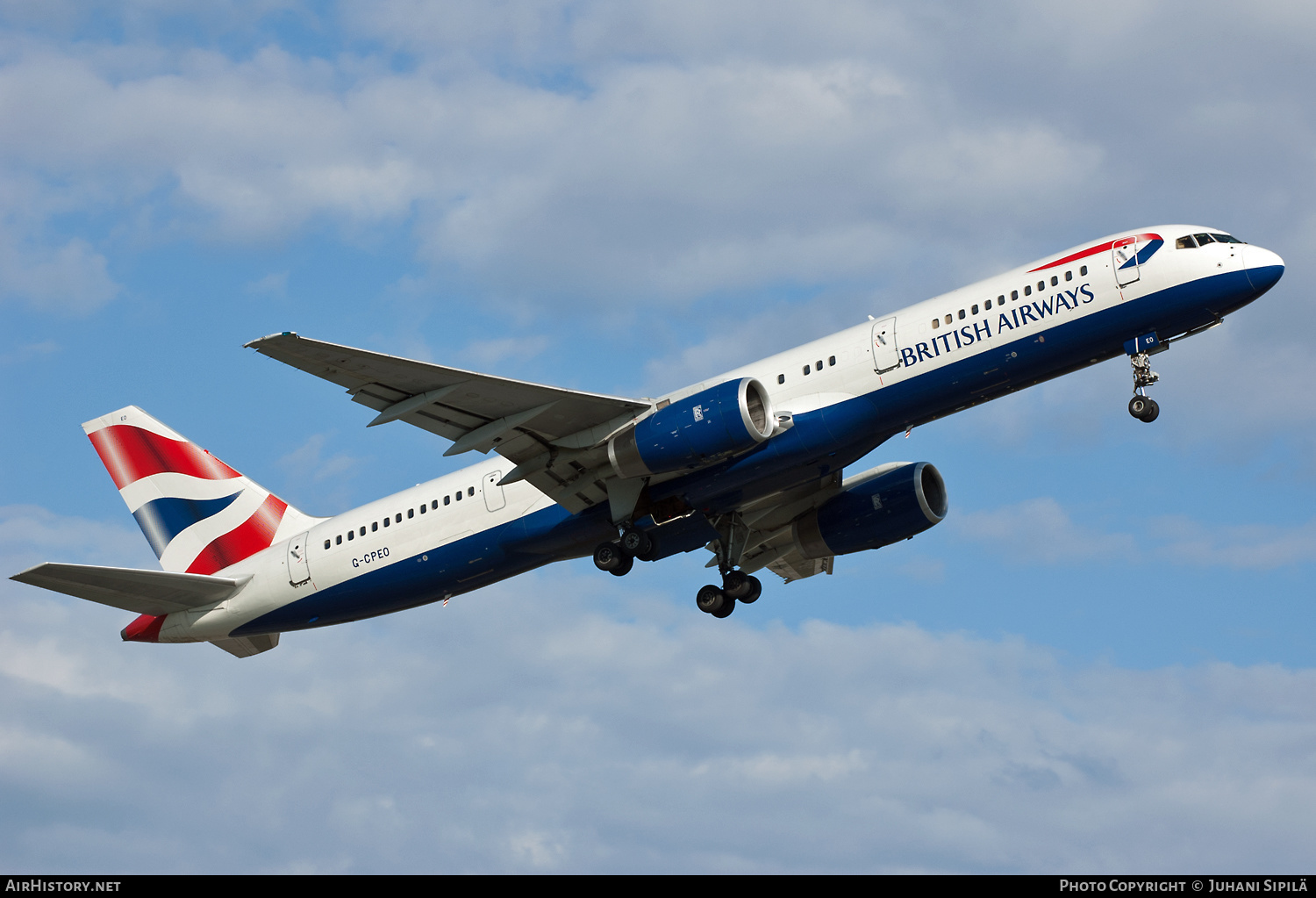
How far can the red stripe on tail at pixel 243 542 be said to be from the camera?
138ft

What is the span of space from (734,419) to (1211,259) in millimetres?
11300

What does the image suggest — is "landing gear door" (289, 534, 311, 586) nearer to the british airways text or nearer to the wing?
the wing

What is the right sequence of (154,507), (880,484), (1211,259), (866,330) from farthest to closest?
(154,507) < (880,484) < (866,330) < (1211,259)

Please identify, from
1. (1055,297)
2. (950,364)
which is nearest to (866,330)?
(950,364)

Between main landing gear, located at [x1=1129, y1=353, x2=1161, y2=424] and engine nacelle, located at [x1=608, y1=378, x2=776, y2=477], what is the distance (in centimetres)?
839

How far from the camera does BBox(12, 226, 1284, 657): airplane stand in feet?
107

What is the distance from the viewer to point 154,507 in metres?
43.7

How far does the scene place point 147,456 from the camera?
1731 inches

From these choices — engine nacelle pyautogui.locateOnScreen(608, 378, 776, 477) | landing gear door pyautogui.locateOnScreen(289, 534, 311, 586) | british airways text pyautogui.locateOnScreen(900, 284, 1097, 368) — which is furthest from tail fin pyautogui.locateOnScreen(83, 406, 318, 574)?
british airways text pyautogui.locateOnScreen(900, 284, 1097, 368)

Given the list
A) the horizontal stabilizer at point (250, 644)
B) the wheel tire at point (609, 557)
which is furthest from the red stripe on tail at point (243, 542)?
the wheel tire at point (609, 557)

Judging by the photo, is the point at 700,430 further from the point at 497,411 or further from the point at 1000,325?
the point at 1000,325

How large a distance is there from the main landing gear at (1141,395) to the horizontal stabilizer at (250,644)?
24.8m

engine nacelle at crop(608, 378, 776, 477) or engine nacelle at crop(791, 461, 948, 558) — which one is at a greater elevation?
engine nacelle at crop(791, 461, 948, 558)
